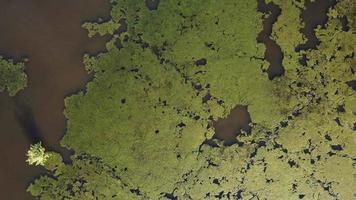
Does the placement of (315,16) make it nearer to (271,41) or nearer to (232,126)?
(271,41)

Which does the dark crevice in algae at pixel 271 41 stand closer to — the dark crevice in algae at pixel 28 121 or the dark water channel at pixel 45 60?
the dark water channel at pixel 45 60

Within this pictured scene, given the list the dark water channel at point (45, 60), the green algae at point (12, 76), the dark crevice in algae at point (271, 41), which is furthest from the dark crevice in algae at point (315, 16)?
the green algae at point (12, 76)

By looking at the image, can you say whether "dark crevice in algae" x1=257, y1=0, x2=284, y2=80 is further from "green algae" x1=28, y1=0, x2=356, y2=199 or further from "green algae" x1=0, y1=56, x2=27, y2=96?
"green algae" x1=0, y1=56, x2=27, y2=96

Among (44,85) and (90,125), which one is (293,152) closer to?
(90,125)

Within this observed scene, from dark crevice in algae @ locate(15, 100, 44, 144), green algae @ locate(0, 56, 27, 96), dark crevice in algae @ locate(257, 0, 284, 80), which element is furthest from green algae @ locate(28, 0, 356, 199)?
green algae @ locate(0, 56, 27, 96)

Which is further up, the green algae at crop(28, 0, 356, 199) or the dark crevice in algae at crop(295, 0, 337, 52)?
the dark crevice in algae at crop(295, 0, 337, 52)

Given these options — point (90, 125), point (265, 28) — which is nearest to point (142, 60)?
point (90, 125)
